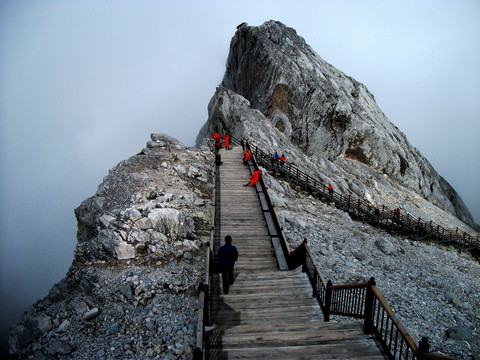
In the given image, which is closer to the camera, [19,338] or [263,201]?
[19,338]

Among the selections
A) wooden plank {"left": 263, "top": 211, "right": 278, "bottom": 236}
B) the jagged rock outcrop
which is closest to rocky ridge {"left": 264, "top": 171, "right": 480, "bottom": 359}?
wooden plank {"left": 263, "top": 211, "right": 278, "bottom": 236}

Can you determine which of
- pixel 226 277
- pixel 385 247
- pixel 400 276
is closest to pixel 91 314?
pixel 226 277

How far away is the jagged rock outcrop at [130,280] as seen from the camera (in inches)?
387

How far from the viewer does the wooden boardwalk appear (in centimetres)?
595

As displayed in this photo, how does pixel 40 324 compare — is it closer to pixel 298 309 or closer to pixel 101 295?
pixel 101 295

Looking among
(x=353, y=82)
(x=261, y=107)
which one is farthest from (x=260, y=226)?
(x=353, y=82)

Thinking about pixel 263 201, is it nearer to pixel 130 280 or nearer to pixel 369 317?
pixel 130 280

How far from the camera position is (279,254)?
36.4 ft

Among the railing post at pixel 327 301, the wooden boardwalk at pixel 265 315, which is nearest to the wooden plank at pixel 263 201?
the wooden boardwalk at pixel 265 315

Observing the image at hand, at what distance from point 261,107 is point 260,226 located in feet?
122

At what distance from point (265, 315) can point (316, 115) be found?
38878 millimetres

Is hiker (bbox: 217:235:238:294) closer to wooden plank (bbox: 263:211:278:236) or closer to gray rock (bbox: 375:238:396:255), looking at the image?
wooden plank (bbox: 263:211:278:236)

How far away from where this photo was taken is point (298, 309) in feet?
27.2

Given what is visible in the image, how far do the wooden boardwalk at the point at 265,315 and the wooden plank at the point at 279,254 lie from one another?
0.22 metres
